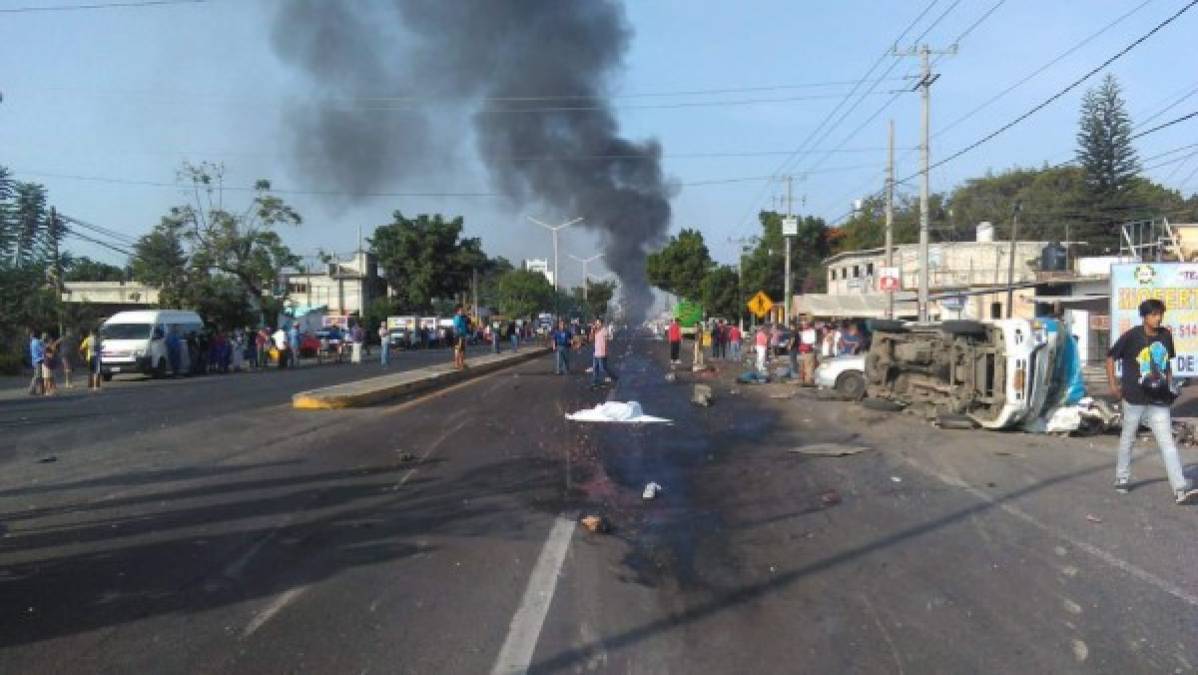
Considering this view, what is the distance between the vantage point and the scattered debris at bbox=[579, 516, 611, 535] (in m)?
6.93

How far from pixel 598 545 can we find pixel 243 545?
7.78ft

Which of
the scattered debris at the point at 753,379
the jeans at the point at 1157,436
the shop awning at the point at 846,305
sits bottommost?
the scattered debris at the point at 753,379

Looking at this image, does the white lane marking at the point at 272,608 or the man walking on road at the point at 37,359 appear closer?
the white lane marking at the point at 272,608

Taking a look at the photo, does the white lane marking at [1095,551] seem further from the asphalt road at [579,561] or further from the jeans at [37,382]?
the jeans at [37,382]

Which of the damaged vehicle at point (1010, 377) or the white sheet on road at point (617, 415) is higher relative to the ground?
the damaged vehicle at point (1010, 377)

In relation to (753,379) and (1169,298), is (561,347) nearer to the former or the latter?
(753,379)

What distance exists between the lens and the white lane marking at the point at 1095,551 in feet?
18.0

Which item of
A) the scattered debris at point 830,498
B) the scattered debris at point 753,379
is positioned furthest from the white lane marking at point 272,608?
A: the scattered debris at point 753,379

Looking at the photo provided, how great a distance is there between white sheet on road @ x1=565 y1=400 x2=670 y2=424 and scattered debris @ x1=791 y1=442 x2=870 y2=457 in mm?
3314

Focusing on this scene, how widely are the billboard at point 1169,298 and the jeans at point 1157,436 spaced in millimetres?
6408

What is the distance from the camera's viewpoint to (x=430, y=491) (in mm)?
8391

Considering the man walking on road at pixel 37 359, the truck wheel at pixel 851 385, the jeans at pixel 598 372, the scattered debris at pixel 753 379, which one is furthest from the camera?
the scattered debris at pixel 753 379

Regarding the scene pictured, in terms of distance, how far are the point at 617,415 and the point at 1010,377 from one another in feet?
18.4

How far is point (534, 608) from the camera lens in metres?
5.08
